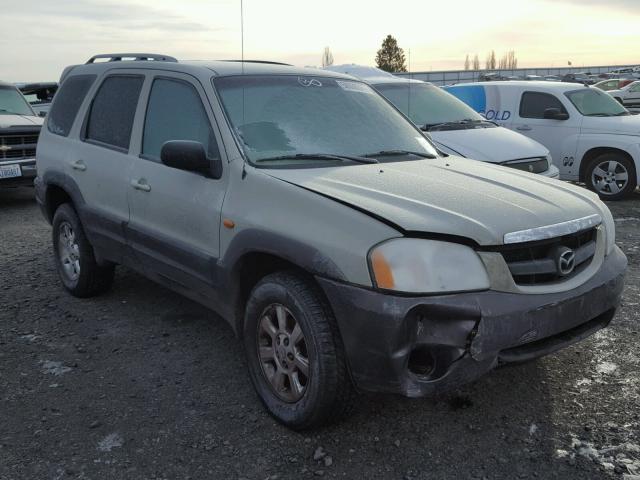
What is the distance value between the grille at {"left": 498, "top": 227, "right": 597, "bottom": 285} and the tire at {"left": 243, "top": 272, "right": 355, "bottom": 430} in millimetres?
824

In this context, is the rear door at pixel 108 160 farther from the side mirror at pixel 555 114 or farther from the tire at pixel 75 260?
the side mirror at pixel 555 114

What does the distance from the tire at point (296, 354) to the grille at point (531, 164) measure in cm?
503

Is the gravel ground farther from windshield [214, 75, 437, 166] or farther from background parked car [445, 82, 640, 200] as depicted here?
background parked car [445, 82, 640, 200]

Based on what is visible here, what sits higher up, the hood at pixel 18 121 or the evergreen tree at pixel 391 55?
the evergreen tree at pixel 391 55

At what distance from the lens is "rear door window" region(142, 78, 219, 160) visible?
3.68 meters

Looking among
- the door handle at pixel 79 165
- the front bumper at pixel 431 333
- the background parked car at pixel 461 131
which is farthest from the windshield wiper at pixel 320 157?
the background parked car at pixel 461 131

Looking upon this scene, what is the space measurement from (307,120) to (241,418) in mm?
1706

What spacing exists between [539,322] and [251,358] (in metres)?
1.43

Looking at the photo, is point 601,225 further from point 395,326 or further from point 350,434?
point 350,434

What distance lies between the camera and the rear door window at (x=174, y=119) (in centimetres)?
368

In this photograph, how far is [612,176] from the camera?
30.9 ft

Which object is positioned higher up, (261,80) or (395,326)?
(261,80)

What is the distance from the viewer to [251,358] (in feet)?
10.9

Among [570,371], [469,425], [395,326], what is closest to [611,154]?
[570,371]
